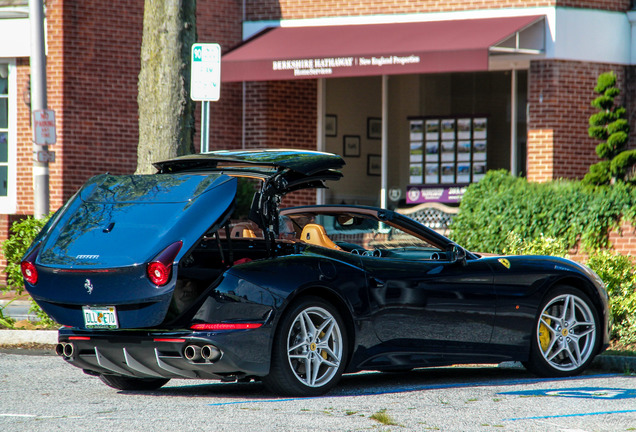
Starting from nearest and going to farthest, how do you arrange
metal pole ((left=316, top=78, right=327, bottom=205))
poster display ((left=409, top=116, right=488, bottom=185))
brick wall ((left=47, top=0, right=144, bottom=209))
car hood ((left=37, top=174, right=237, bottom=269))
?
car hood ((left=37, top=174, right=237, bottom=269)), brick wall ((left=47, top=0, right=144, bottom=209)), poster display ((left=409, top=116, right=488, bottom=185)), metal pole ((left=316, top=78, right=327, bottom=205))

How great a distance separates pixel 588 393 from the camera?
7.66 meters

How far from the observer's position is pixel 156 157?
1236 cm

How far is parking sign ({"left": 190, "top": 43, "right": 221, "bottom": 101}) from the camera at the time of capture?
34.4ft

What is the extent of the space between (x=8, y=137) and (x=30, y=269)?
38.9 feet

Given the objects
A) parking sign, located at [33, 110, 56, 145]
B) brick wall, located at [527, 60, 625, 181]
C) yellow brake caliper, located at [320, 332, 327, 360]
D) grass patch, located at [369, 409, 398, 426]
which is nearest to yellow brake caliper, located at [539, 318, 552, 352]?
yellow brake caliper, located at [320, 332, 327, 360]

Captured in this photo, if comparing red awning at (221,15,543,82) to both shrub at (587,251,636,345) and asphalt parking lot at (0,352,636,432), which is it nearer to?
shrub at (587,251,636,345)

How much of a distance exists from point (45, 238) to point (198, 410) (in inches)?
63.1

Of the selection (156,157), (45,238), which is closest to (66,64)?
(156,157)

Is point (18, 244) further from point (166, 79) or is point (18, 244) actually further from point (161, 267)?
point (161, 267)

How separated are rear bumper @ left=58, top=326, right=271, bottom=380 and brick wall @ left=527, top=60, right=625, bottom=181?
11.3 meters

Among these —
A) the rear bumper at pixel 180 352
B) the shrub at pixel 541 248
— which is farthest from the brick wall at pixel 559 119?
the rear bumper at pixel 180 352

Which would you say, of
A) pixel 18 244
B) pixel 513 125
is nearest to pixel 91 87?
pixel 18 244

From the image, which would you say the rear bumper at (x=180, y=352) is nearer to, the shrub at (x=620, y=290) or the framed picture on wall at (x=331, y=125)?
the shrub at (x=620, y=290)

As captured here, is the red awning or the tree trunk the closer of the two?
the tree trunk
